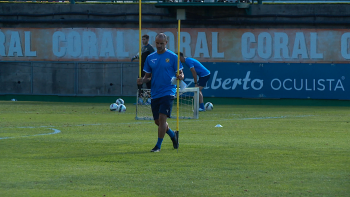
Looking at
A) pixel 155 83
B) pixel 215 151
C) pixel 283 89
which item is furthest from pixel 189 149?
pixel 283 89

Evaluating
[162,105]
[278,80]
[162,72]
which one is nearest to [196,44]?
[278,80]

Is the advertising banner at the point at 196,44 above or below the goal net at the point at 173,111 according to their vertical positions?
above

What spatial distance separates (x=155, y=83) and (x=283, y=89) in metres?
17.8

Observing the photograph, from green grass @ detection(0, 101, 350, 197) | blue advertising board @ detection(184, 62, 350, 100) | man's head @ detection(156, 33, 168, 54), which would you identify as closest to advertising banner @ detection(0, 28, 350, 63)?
blue advertising board @ detection(184, 62, 350, 100)

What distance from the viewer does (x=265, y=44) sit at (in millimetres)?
29359

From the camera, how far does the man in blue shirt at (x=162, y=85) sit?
10867 millimetres

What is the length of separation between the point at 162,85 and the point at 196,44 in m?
18.9

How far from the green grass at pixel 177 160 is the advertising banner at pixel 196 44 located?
42.1 ft

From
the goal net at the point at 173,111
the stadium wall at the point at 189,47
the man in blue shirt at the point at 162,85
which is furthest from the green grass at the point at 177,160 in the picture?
the stadium wall at the point at 189,47

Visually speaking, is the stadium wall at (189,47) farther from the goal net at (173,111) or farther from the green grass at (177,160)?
the green grass at (177,160)

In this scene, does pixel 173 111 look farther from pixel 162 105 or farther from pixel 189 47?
pixel 162 105

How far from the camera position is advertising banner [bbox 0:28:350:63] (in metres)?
29.2

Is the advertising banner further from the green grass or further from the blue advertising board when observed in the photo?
the green grass

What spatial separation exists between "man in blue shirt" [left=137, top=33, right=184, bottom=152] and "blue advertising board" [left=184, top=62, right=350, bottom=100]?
1693cm
